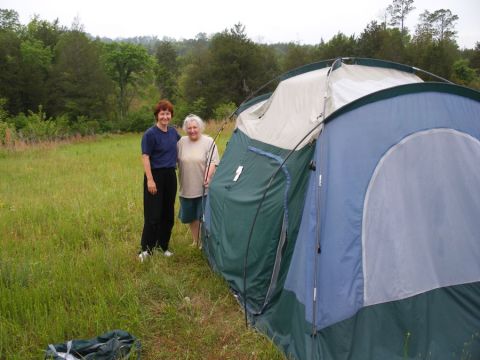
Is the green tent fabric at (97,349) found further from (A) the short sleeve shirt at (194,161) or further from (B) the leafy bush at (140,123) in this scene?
(B) the leafy bush at (140,123)

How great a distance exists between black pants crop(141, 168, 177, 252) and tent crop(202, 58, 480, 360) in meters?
1.45

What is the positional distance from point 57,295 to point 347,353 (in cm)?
258

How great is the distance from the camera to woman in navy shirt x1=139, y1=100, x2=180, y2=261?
412 cm

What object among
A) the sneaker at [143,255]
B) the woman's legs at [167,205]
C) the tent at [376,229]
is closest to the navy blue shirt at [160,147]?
the woman's legs at [167,205]

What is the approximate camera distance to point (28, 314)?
3.19 meters

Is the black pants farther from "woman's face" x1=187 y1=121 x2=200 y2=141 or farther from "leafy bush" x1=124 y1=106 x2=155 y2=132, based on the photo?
"leafy bush" x1=124 y1=106 x2=155 y2=132

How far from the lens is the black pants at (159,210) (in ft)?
14.0

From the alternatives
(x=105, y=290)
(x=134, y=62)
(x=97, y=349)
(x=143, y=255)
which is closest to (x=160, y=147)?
(x=143, y=255)

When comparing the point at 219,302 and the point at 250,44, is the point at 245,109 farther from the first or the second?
the point at 250,44

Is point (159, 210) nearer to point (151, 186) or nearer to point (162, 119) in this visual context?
point (151, 186)

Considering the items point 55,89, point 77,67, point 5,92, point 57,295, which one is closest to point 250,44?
point 77,67

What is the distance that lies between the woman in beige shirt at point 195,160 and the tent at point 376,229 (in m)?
1.36

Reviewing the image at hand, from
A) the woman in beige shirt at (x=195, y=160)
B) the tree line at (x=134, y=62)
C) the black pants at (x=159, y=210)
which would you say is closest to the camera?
the black pants at (x=159, y=210)

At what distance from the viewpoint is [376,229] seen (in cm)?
264
